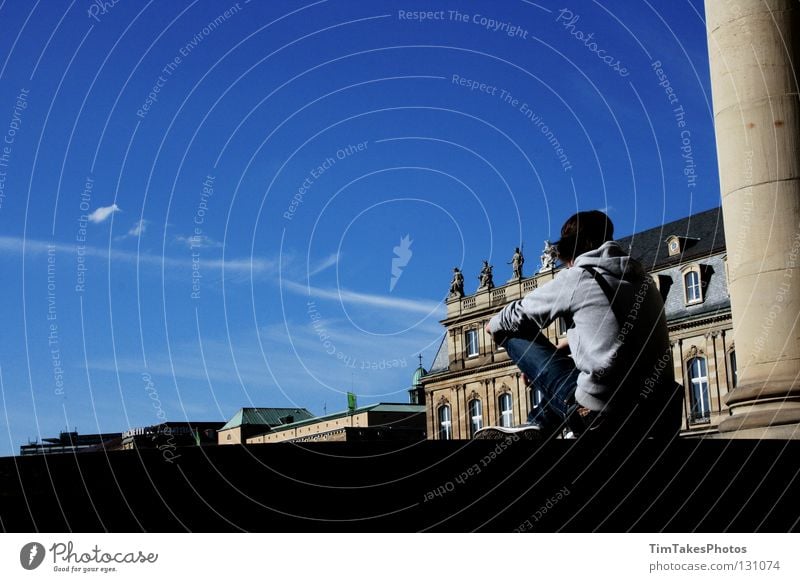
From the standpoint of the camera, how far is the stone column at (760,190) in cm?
820

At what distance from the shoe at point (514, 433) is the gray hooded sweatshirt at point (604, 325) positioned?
0.30 m

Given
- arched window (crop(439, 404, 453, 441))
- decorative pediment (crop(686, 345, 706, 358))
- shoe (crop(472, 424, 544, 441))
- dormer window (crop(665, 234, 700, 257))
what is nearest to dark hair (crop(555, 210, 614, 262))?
shoe (crop(472, 424, 544, 441))

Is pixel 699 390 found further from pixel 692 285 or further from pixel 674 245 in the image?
pixel 674 245

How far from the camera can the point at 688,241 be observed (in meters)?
50.9

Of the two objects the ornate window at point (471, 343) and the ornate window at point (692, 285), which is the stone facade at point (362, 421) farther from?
the ornate window at point (692, 285)

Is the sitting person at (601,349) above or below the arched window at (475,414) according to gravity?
below

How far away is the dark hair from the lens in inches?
233

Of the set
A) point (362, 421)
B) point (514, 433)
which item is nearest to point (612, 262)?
point (514, 433)

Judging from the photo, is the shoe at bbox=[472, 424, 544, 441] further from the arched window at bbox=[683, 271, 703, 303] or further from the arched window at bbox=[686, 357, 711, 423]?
the arched window at bbox=[683, 271, 703, 303]

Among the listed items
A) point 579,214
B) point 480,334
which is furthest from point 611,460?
point 480,334

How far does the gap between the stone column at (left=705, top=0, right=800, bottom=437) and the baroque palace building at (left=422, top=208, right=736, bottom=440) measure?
26262mm

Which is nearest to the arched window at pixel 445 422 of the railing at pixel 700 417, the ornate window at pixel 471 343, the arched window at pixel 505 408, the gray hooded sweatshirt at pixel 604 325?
the ornate window at pixel 471 343

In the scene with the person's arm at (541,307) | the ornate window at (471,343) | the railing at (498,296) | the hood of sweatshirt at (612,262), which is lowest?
the person's arm at (541,307)

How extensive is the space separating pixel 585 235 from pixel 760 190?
3.27m
